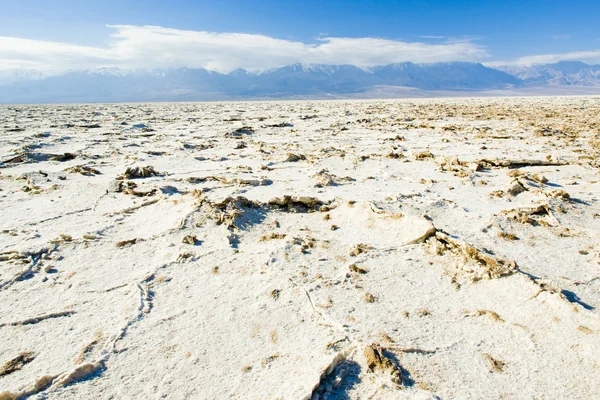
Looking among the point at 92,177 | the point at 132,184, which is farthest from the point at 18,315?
the point at 92,177

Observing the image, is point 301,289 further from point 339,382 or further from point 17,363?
point 17,363

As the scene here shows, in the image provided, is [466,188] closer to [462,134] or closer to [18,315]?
[18,315]

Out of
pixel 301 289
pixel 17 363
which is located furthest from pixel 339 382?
pixel 17 363

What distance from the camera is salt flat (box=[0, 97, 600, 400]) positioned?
169cm

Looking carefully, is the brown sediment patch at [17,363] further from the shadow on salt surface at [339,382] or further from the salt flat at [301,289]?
the shadow on salt surface at [339,382]

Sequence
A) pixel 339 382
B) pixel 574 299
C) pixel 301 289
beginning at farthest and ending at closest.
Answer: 1. pixel 301 289
2. pixel 574 299
3. pixel 339 382

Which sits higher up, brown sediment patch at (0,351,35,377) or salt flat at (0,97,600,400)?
salt flat at (0,97,600,400)

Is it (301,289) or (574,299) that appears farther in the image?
(301,289)

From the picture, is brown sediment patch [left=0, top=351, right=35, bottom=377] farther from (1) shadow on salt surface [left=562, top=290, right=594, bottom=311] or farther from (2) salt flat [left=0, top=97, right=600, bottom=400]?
(1) shadow on salt surface [left=562, top=290, right=594, bottom=311]

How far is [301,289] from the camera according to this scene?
2.38 m

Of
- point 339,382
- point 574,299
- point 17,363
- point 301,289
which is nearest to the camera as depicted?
point 339,382

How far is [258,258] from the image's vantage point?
9.09ft

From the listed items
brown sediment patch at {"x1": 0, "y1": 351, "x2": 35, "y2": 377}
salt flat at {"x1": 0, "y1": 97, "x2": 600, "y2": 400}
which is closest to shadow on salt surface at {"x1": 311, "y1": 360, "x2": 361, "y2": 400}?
salt flat at {"x1": 0, "y1": 97, "x2": 600, "y2": 400}

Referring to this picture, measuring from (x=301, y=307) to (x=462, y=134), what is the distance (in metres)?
8.68
